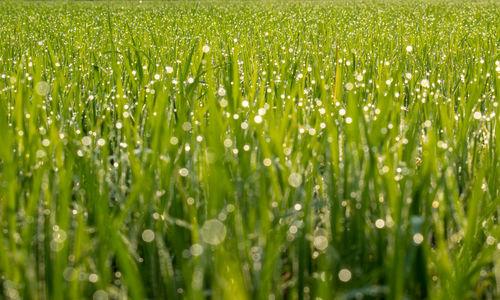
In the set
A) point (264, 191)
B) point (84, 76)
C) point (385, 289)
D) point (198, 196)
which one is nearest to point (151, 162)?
point (198, 196)

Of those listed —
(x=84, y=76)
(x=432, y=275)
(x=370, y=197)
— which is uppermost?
(x=84, y=76)

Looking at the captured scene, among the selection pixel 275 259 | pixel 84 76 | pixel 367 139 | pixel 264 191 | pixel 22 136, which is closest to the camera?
pixel 275 259

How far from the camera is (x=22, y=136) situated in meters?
1.06

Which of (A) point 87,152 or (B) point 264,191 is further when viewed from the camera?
(A) point 87,152

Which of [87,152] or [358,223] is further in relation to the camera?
[87,152]

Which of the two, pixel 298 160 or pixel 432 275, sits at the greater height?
pixel 298 160

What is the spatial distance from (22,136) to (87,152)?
135 millimetres

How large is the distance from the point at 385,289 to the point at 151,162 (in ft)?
1.55

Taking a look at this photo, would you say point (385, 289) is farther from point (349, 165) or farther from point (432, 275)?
point (349, 165)

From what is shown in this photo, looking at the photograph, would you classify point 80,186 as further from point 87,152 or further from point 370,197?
point 370,197

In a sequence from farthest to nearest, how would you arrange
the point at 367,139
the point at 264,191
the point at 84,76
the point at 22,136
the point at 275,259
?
1. the point at 84,76
2. the point at 22,136
3. the point at 367,139
4. the point at 264,191
5. the point at 275,259

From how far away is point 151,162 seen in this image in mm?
961

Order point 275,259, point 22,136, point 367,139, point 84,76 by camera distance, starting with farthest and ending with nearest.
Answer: point 84,76 < point 22,136 < point 367,139 < point 275,259

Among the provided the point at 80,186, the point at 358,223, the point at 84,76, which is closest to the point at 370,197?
the point at 358,223
